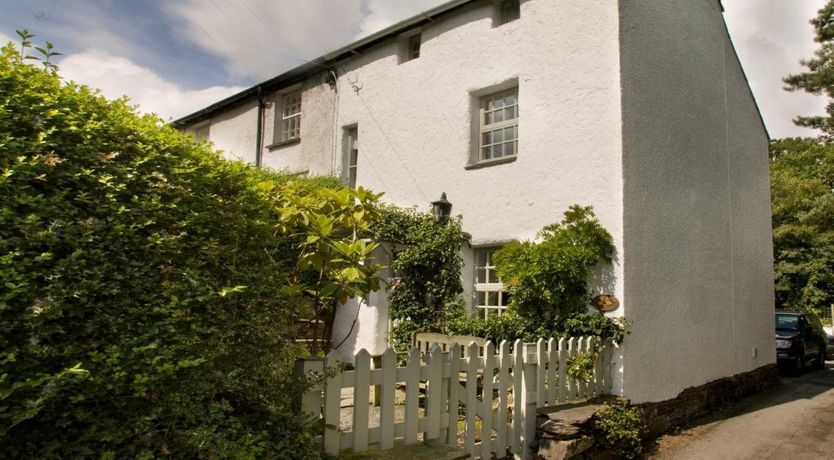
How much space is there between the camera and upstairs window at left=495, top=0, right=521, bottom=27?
931 centimetres

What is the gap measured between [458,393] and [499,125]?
5.60 meters

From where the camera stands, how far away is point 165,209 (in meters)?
2.84

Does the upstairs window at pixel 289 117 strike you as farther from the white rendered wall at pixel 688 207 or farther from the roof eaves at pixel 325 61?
the white rendered wall at pixel 688 207

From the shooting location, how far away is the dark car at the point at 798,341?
13875 millimetres

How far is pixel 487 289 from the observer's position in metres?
8.80

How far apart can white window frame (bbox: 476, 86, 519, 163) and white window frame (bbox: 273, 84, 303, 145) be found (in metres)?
5.67

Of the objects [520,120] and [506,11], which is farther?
[506,11]

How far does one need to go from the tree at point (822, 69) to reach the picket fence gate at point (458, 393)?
17327mm

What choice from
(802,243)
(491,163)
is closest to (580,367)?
(491,163)

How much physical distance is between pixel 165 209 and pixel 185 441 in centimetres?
119

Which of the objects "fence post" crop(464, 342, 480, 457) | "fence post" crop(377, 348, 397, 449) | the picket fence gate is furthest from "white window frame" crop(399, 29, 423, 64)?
"fence post" crop(377, 348, 397, 449)

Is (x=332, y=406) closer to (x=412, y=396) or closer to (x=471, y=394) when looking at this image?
(x=412, y=396)

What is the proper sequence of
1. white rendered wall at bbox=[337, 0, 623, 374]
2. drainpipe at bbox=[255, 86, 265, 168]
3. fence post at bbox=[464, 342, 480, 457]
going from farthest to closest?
1. drainpipe at bbox=[255, 86, 265, 168]
2. white rendered wall at bbox=[337, 0, 623, 374]
3. fence post at bbox=[464, 342, 480, 457]

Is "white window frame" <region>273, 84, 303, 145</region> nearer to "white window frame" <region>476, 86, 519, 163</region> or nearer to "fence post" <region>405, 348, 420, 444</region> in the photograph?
"white window frame" <region>476, 86, 519, 163</region>
